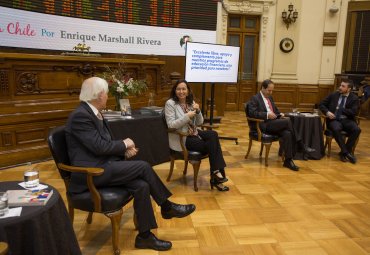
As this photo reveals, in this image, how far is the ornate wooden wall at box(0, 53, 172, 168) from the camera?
3996mm

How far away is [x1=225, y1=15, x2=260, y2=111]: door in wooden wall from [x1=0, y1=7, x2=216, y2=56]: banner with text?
1350mm

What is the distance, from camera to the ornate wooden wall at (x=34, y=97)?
400cm

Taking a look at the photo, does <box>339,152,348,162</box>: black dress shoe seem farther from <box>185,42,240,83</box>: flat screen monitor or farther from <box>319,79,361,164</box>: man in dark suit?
<box>185,42,240,83</box>: flat screen monitor

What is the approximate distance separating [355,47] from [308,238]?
8.11 m

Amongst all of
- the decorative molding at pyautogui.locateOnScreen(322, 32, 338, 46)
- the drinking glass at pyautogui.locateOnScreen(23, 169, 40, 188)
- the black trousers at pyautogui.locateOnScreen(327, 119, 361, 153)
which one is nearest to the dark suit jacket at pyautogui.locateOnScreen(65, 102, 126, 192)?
the drinking glass at pyautogui.locateOnScreen(23, 169, 40, 188)

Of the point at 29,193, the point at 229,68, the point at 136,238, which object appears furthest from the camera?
the point at 229,68

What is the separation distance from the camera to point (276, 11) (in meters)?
8.98

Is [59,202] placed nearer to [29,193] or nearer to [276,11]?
[29,193]

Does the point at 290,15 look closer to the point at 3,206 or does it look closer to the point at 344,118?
the point at 344,118

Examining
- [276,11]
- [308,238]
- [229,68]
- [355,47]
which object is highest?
[276,11]

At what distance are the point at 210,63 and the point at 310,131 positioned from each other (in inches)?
71.5

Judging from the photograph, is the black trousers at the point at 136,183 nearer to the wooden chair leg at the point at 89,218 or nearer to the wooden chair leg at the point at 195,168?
the wooden chair leg at the point at 89,218

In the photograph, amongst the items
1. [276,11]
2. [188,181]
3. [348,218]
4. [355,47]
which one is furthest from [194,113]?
[355,47]

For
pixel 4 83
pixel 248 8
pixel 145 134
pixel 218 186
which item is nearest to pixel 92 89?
pixel 145 134
